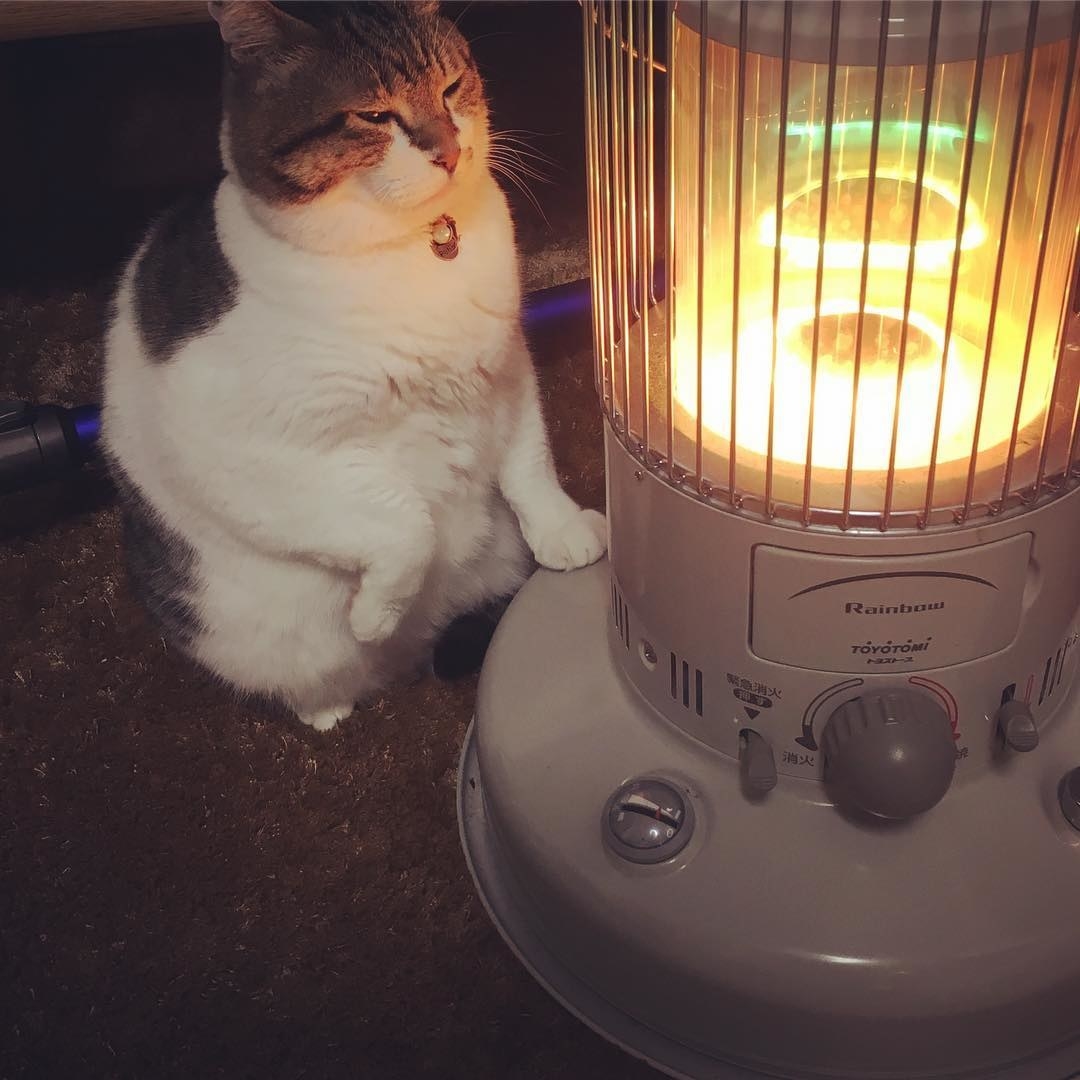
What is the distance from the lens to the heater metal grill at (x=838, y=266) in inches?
25.0

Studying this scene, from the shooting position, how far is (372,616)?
3.34 ft

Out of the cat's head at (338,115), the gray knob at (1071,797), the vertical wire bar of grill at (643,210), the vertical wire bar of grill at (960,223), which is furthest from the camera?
the cat's head at (338,115)

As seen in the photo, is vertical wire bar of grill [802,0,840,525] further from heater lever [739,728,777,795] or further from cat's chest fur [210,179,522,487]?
cat's chest fur [210,179,522,487]

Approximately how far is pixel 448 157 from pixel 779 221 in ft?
1.08

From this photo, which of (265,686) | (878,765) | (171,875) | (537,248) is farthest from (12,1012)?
(537,248)

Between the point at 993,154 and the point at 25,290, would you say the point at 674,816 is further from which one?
the point at 25,290

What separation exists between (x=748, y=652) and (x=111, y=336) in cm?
67

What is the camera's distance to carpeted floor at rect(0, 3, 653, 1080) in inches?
35.1

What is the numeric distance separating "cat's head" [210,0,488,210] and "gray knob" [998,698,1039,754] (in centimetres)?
54

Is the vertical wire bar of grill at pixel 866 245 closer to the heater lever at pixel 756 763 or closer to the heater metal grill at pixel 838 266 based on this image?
the heater metal grill at pixel 838 266

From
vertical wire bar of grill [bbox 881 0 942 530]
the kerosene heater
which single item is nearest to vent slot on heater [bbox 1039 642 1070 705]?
the kerosene heater

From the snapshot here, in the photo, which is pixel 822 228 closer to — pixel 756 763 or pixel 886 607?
pixel 886 607

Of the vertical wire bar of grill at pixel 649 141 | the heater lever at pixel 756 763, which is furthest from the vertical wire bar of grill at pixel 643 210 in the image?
the heater lever at pixel 756 763

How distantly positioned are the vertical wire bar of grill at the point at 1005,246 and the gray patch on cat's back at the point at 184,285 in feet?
1.85
